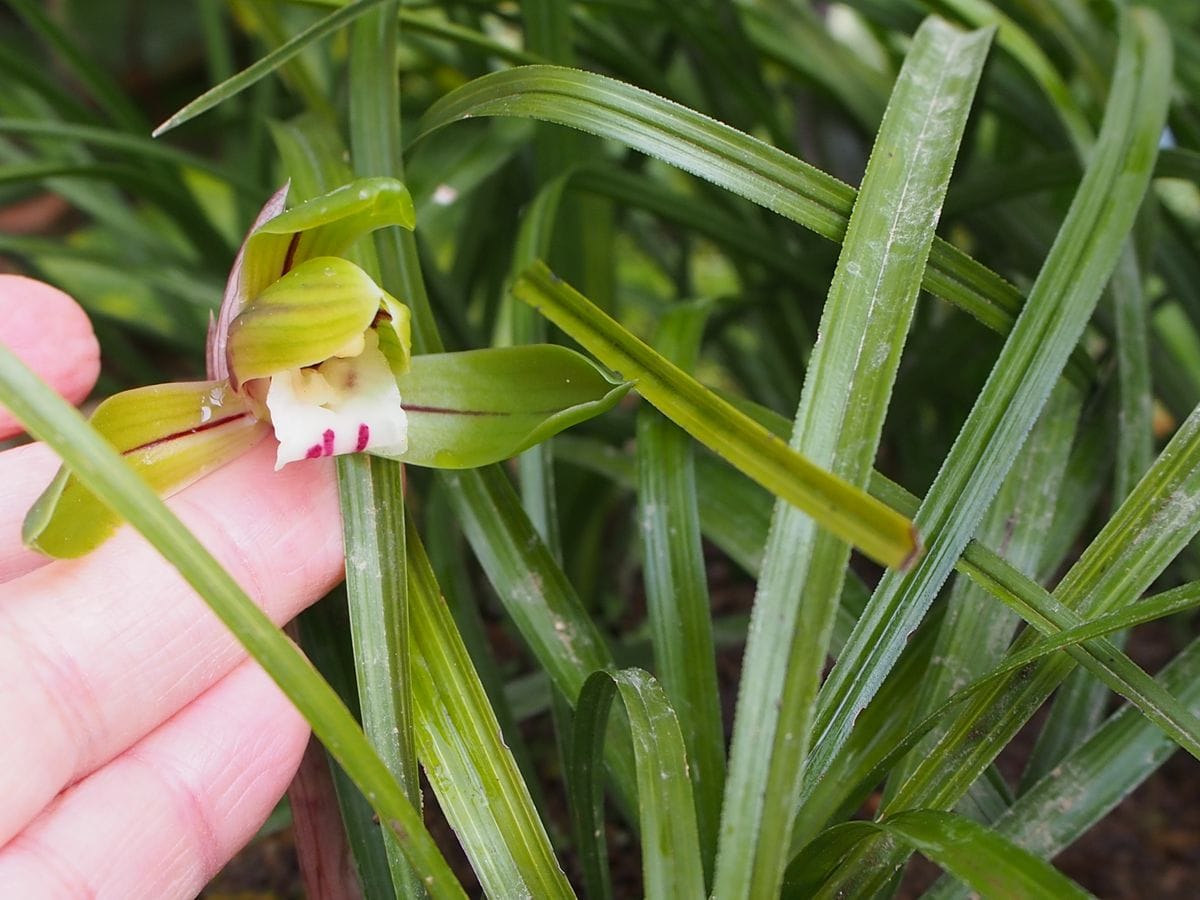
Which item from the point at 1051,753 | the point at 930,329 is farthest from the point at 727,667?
the point at 1051,753

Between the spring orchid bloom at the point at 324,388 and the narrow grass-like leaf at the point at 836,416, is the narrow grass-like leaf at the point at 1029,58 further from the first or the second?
the spring orchid bloom at the point at 324,388

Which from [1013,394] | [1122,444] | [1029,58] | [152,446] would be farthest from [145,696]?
[1029,58]

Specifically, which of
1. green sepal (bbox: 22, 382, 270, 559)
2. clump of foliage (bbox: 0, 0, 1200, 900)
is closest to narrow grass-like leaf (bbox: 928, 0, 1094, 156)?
clump of foliage (bbox: 0, 0, 1200, 900)

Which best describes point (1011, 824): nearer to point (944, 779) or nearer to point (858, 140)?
point (944, 779)

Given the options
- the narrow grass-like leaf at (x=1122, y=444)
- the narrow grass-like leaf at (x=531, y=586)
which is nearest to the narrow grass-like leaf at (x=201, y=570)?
the narrow grass-like leaf at (x=531, y=586)

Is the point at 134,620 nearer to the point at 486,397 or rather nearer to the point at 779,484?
the point at 486,397

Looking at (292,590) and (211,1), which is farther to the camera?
(211,1)
